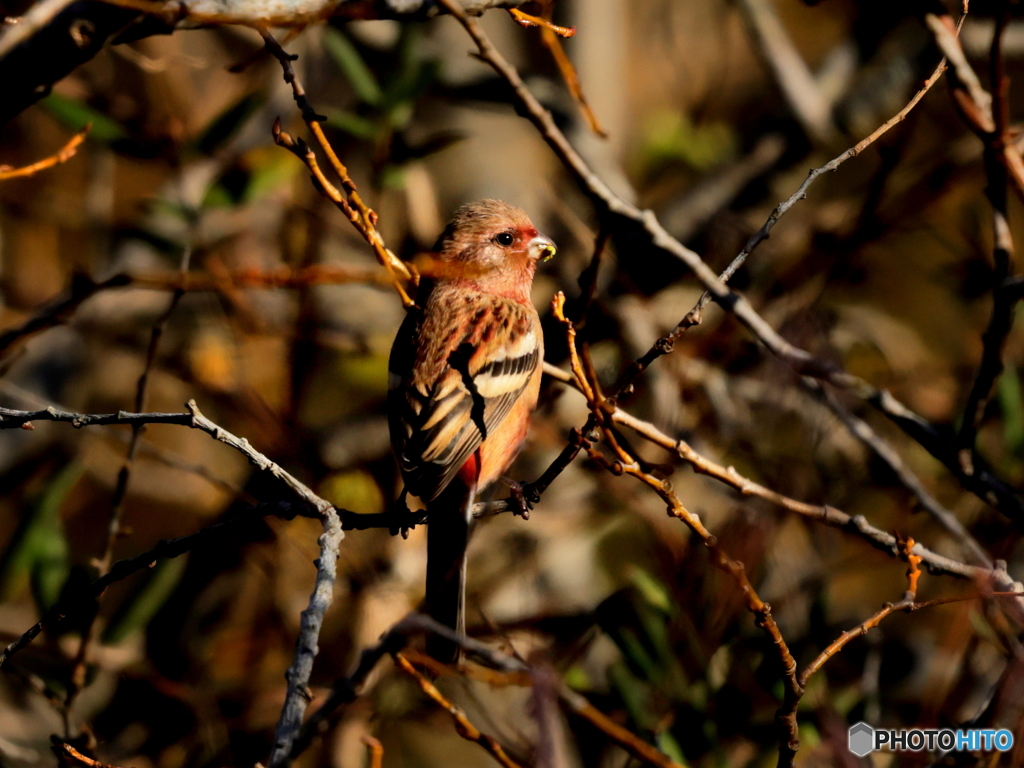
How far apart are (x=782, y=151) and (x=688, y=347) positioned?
1.79 meters

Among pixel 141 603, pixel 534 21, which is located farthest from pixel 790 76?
pixel 141 603

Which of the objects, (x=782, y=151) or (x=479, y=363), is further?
(x=782, y=151)

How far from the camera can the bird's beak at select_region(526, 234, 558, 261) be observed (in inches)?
199

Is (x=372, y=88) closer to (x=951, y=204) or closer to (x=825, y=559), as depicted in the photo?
(x=825, y=559)

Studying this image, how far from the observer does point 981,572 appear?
10.2 ft

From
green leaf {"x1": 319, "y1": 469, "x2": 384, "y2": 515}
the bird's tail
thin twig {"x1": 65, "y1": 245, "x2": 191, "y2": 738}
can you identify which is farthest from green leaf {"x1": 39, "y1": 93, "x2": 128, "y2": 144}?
the bird's tail

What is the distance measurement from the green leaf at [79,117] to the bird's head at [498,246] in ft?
6.11

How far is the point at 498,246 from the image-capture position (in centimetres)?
508

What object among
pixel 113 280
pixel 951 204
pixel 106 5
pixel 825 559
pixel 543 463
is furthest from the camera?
pixel 951 204

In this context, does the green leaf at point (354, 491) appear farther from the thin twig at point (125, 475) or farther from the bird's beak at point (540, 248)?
the bird's beak at point (540, 248)

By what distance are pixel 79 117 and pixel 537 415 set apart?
289 cm

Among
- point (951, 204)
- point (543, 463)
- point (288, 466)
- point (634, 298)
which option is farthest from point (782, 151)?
point (288, 466)

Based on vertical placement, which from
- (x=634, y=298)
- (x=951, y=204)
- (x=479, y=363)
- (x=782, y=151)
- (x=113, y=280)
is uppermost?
(x=951, y=204)

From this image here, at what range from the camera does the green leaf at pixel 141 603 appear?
4.73 meters
